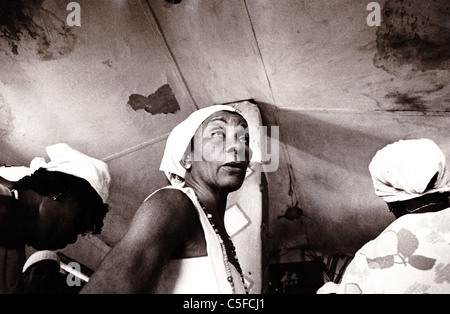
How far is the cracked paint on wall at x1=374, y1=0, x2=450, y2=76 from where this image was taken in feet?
5.52

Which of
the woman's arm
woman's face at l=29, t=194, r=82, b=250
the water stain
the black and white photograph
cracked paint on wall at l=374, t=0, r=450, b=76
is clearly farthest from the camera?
the water stain

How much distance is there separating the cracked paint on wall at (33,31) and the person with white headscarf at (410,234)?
5.41 feet

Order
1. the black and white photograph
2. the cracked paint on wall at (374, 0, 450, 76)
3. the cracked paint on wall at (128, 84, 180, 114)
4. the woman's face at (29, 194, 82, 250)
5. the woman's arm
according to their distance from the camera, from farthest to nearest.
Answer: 1. the cracked paint on wall at (128, 84, 180, 114)
2. the cracked paint on wall at (374, 0, 450, 76)
3. the woman's face at (29, 194, 82, 250)
4. the black and white photograph
5. the woman's arm

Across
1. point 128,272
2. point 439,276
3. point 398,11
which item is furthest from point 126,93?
point 439,276

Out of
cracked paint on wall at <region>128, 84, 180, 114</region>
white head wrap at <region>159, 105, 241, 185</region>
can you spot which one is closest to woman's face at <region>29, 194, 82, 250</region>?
white head wrap at <region>159, 105, 241, 185</region>

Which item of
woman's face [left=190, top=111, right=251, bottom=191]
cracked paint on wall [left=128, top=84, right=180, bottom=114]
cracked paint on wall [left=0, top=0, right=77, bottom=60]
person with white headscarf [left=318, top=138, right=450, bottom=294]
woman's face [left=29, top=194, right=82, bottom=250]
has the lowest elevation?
person with white headscarf [left=318, top=138, right=450, bottom=294]

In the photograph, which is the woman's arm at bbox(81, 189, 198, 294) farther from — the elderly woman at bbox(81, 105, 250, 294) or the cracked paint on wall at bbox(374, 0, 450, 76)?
the cracked paint on wall at bbox(374, 0, 450, 76)

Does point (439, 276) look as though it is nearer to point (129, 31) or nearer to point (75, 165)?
point (75, 165)

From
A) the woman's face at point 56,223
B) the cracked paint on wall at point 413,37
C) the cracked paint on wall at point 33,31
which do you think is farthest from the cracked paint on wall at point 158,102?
the cracked paint on wall at point 413,37

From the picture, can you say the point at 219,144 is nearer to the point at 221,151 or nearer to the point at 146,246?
the point at 221,151

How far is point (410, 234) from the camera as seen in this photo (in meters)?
1.51

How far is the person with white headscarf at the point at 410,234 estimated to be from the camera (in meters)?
1.44

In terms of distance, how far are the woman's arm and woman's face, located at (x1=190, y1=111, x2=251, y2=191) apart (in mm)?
311

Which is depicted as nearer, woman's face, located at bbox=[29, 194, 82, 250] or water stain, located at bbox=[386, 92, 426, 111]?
woman's face, located at bbox=[29, 194, 82, 250]
